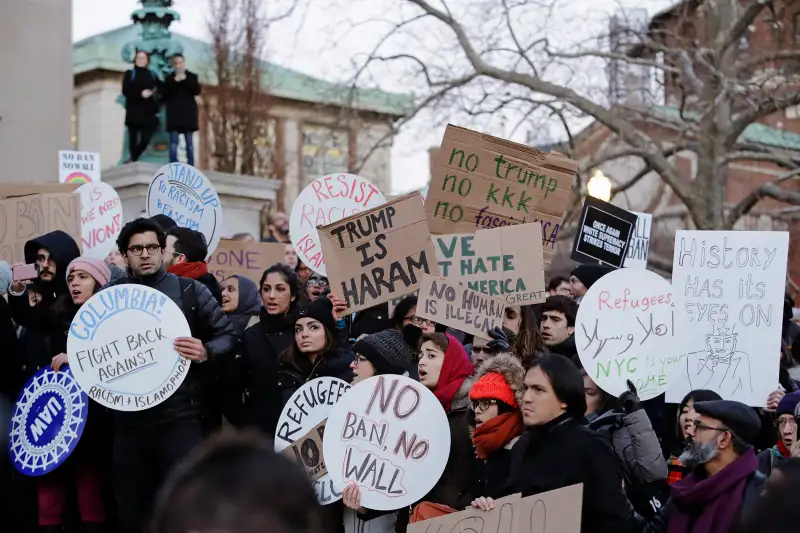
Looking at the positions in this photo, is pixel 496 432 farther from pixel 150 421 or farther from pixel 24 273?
pixel 24 273

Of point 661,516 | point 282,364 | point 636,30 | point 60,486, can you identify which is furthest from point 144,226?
point 636,30

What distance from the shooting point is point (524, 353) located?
23.0ft

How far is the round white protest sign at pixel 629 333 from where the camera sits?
6.36m

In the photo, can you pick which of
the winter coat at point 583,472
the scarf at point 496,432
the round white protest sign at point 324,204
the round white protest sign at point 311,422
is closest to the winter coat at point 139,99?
the round white protest sign at point 324,204

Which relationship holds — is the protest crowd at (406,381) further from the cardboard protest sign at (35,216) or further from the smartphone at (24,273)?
the cardboard protest sign at (35,216)

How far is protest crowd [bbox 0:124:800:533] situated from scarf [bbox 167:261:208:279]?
13 millimetres

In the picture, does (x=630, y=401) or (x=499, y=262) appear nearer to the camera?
(x=630, y=401)

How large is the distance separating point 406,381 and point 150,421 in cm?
166

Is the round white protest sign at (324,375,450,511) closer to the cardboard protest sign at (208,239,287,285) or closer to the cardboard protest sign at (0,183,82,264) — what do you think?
the cardboard protest sign at (0,183,82,264)

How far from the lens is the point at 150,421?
6.64 m

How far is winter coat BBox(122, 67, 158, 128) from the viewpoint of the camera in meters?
15.3

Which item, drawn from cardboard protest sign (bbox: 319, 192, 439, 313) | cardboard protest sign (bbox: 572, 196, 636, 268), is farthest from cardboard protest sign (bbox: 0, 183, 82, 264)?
cardboard protest sign (bbox: 572, 196, 636, 268)

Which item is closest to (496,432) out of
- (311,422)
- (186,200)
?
(311,422)

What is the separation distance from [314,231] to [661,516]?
3629 mm
